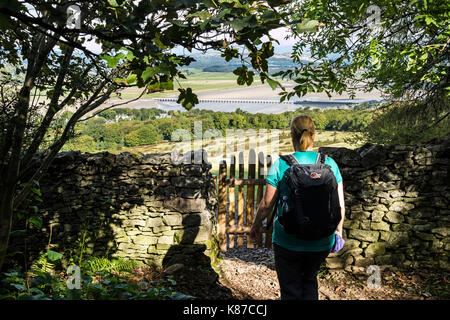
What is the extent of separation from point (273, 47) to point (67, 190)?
4.29 meters

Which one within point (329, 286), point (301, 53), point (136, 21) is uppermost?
point (301, 53)

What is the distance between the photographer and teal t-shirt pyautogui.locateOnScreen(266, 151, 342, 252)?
89.0 inches

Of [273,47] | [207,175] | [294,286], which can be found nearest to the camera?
[273,47]

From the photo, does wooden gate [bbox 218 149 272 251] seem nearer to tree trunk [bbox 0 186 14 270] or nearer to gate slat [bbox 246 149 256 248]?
gate slat [bbox 246 149 256 248]

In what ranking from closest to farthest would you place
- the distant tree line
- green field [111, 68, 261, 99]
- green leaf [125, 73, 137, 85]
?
green leaf [125, 73, 137, 85]
green field [111, 68, 261, 99]
the distant tree line

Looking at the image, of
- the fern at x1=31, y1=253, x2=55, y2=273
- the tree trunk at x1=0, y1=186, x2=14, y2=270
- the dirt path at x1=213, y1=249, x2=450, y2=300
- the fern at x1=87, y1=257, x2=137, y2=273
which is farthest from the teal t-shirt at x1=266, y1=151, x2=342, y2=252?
the fern at x1=31, y1=253, x2=55, y2=273

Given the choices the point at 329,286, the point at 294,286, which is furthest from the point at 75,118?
the point at 329,286

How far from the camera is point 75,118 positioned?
337cm

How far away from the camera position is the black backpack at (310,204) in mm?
2180

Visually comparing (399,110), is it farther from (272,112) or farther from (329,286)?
(272,112)

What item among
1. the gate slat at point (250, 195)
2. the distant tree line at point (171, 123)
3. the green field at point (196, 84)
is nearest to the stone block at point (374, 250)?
the gate slat at point (250, 195)

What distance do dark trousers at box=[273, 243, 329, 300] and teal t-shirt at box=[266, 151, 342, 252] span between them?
0.04 metres

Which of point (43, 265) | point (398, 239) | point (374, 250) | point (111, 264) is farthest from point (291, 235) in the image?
point (43, 265)
